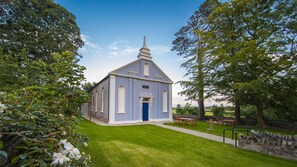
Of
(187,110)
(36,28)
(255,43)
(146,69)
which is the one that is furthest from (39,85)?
(187,110)

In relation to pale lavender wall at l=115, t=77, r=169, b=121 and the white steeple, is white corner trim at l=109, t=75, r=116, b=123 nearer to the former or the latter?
pale lavender wall at l=115, t=77, r=169, b=121

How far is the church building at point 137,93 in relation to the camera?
44.9ft

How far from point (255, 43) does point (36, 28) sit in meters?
19.5

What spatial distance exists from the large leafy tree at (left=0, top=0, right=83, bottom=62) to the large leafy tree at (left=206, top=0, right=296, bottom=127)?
50.5 ft

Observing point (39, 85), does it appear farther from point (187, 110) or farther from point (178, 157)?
point (187, 110)

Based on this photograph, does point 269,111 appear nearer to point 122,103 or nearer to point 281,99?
point 281,99

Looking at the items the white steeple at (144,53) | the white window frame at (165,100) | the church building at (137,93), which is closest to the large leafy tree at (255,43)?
the white steeple at (144,53)

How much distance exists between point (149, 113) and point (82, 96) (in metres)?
14.0

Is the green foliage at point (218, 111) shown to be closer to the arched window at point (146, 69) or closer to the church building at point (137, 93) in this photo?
the church building at point (137, 93)

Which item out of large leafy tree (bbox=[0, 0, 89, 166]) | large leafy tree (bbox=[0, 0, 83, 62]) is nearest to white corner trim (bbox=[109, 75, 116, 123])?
large leafy tree (bbox=[0, 0, 89, 166])

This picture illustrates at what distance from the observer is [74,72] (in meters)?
2.36

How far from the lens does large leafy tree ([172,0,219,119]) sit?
48.8 feet

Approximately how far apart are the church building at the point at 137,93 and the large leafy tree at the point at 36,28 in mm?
6706

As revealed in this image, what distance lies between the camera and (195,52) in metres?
17.8
